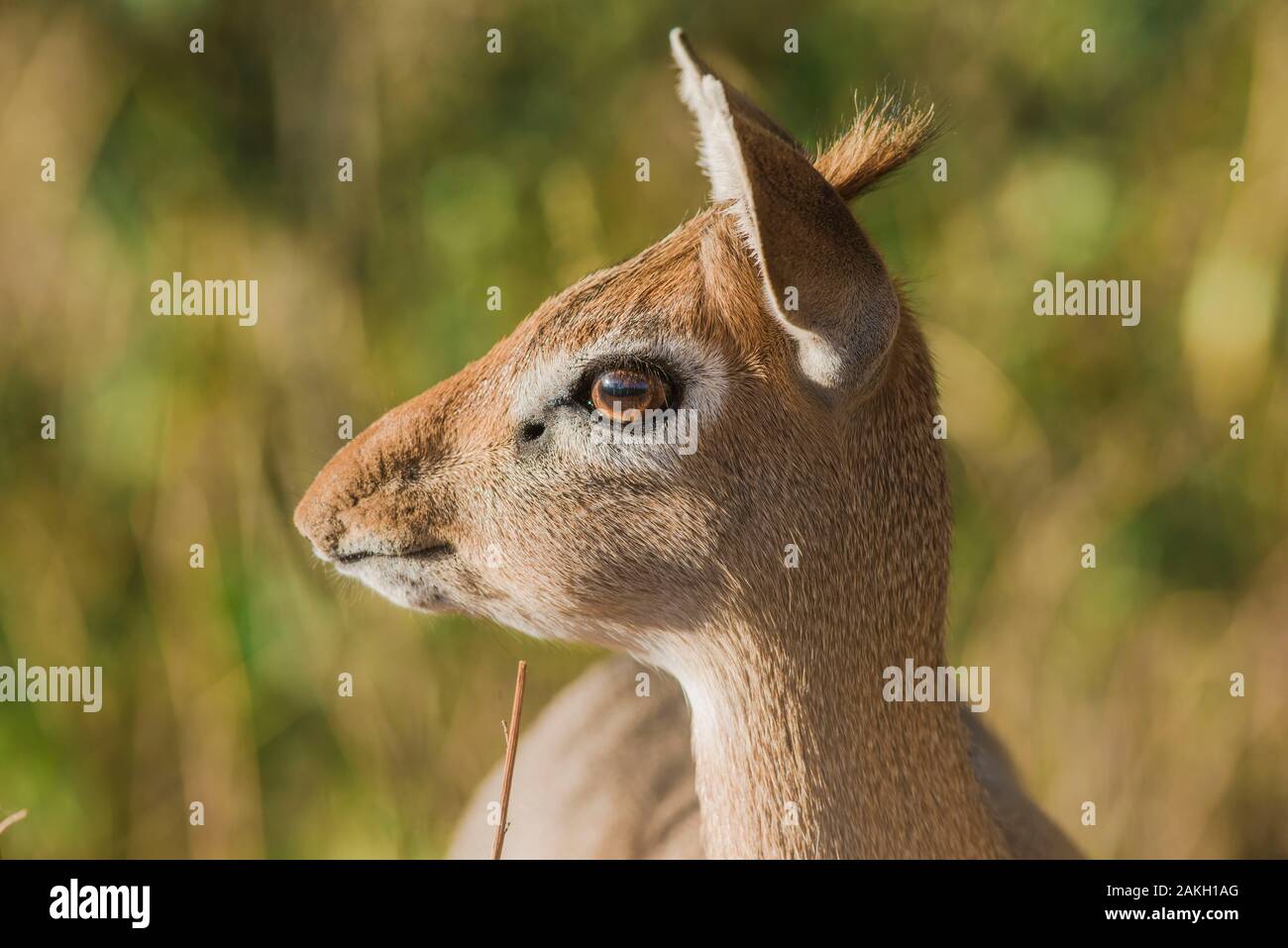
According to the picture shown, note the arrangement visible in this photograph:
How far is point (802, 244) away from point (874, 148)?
1.51 ft

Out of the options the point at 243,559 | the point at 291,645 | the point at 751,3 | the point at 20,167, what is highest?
the point at 751,3

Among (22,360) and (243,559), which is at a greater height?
(22,360)

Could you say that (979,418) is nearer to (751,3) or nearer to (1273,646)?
(1273,646)

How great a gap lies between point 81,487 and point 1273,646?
3.41 metres

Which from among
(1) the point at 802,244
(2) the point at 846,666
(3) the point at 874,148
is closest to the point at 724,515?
(2) the point at 846,666

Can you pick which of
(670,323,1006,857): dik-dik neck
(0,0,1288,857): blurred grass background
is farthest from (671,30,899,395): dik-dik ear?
(0,0,1288,857): blurred grass background

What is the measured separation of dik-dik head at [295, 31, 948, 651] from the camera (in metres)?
1.52

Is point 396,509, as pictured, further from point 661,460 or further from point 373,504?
point 661,460

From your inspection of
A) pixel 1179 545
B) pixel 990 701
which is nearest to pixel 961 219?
pixel 1179 545

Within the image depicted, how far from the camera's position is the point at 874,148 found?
175 centimetres

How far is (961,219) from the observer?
356 centimetres

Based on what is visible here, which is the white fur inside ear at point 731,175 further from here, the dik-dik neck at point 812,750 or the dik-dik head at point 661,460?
the dik-dik neck at point 812,750
